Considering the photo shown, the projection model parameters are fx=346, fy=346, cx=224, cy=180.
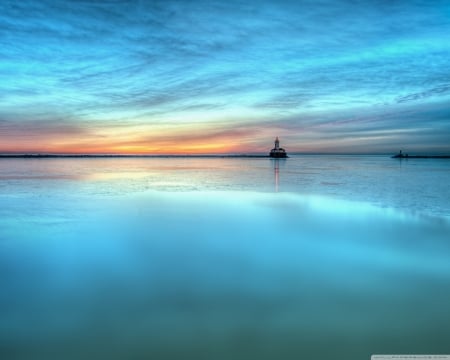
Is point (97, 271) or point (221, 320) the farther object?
point (97, 271)

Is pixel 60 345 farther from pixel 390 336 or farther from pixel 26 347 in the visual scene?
pixel 390 336

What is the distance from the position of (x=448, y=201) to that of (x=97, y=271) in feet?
31.4

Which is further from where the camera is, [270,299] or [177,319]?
[270,299]

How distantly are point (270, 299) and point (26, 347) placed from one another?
2.11 m

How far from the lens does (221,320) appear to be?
302 cm

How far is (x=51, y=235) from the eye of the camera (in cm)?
592

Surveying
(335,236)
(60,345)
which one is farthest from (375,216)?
(60,345)

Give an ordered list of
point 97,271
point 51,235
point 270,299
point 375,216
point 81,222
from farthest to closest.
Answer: point 375,216
point 81,222
point 51,235
point 97,271
point 270,299

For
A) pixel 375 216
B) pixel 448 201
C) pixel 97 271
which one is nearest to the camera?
pixel 97 271

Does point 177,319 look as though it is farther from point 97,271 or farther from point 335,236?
point 335,236

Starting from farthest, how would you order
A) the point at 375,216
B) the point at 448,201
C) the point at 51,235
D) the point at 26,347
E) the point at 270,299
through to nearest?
the point at 448,201 < the point at 375,216 < the point at 51,235 < the point at 270,299 < the point at 26,347

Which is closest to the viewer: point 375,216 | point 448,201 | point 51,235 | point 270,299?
point 270,299

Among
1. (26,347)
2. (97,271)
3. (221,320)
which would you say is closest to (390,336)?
(221,320)

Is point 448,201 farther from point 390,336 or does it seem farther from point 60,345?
point 60,345
